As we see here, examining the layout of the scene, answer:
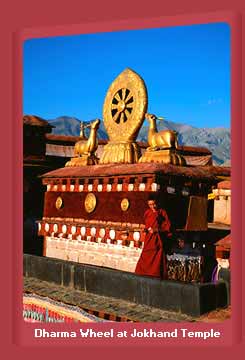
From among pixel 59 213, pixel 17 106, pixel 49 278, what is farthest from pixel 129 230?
pixel 17 106

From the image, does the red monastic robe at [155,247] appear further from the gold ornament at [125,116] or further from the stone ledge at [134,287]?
the gold ornament at [125,116]

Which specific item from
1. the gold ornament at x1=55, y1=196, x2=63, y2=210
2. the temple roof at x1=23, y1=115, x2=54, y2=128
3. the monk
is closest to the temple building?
the gold ornament at x1=55, y1=196, x2=63, y2=210

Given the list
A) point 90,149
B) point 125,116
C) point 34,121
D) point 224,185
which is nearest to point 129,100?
point 125,116

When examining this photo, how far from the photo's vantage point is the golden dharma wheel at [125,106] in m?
12.8

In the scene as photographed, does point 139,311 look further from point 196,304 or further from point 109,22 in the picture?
point 109,22

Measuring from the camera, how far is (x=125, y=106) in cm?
1327

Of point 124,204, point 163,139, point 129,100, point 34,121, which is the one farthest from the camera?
point 34,121

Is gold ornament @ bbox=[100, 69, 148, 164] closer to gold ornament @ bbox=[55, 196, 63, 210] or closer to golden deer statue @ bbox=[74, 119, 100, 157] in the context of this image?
golden deer statue @ bbox=[74, 119, 100, 157]

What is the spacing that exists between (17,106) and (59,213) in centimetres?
646

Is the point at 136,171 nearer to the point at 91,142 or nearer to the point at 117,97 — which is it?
the point at 117,97

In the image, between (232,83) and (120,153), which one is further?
(120,153)

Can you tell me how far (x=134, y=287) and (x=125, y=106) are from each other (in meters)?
5.97

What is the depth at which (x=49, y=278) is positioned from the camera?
1081 cm

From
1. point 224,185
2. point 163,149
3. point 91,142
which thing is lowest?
point 224,185
